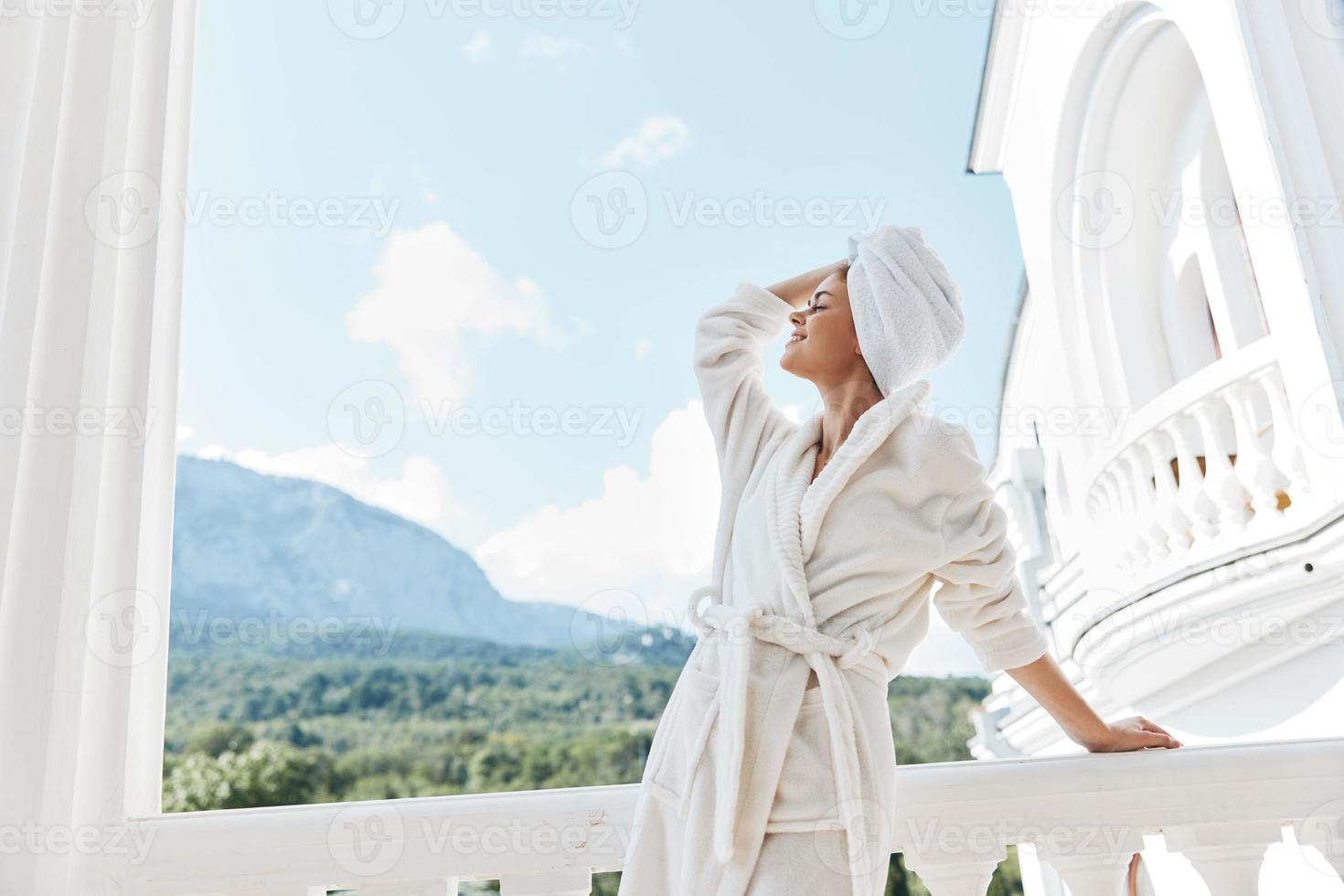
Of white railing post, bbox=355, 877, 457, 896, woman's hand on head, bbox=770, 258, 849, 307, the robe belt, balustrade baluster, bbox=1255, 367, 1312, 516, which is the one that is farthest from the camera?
balustrade baluster, bbox=1255, 367, 1312, 516

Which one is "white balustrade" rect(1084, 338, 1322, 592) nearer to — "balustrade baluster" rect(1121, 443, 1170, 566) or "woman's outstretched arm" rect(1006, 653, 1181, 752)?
"balustrade baluster" rect(1121, 443, 1170, 566)

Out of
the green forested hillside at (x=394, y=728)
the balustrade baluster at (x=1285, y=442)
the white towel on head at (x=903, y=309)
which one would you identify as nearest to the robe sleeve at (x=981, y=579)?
the white towel on head at (x=903, y=309)

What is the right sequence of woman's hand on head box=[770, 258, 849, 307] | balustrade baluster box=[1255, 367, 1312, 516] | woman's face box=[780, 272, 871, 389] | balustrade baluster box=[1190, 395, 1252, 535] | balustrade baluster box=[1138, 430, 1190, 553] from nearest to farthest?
woman's face box=[780, 272, 871, 389] < woman's hand on head box=[770, 258, 849, 307] < balustrade baluster box=[1255, 367, 1312, 516] < balustrade baluster box=[1190, 395, 1252, 535] < balustrade baluster box=[1138, 430, 1190, 553]

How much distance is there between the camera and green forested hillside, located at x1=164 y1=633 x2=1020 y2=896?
11.4m

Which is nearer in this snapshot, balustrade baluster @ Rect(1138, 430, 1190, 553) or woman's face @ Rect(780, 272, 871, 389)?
woman's face @ Rect(780, 272, 871, 389)

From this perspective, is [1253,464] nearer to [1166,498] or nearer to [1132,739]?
[1166,498]

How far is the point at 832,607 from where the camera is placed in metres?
1.15

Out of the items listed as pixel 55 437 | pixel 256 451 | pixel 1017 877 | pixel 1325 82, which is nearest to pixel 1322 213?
pixel 1325 82

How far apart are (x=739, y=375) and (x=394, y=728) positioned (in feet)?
36.7

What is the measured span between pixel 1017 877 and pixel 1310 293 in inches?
411


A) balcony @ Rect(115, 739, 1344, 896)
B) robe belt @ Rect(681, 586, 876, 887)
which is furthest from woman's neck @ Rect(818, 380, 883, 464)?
balcony @ Rect(115, 739, 1344, 896)

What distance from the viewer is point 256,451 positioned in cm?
1733

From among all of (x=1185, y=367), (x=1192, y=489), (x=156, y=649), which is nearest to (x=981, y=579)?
(x=156, y=649)

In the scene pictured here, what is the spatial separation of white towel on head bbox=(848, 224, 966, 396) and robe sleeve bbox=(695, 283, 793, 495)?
158 mm
